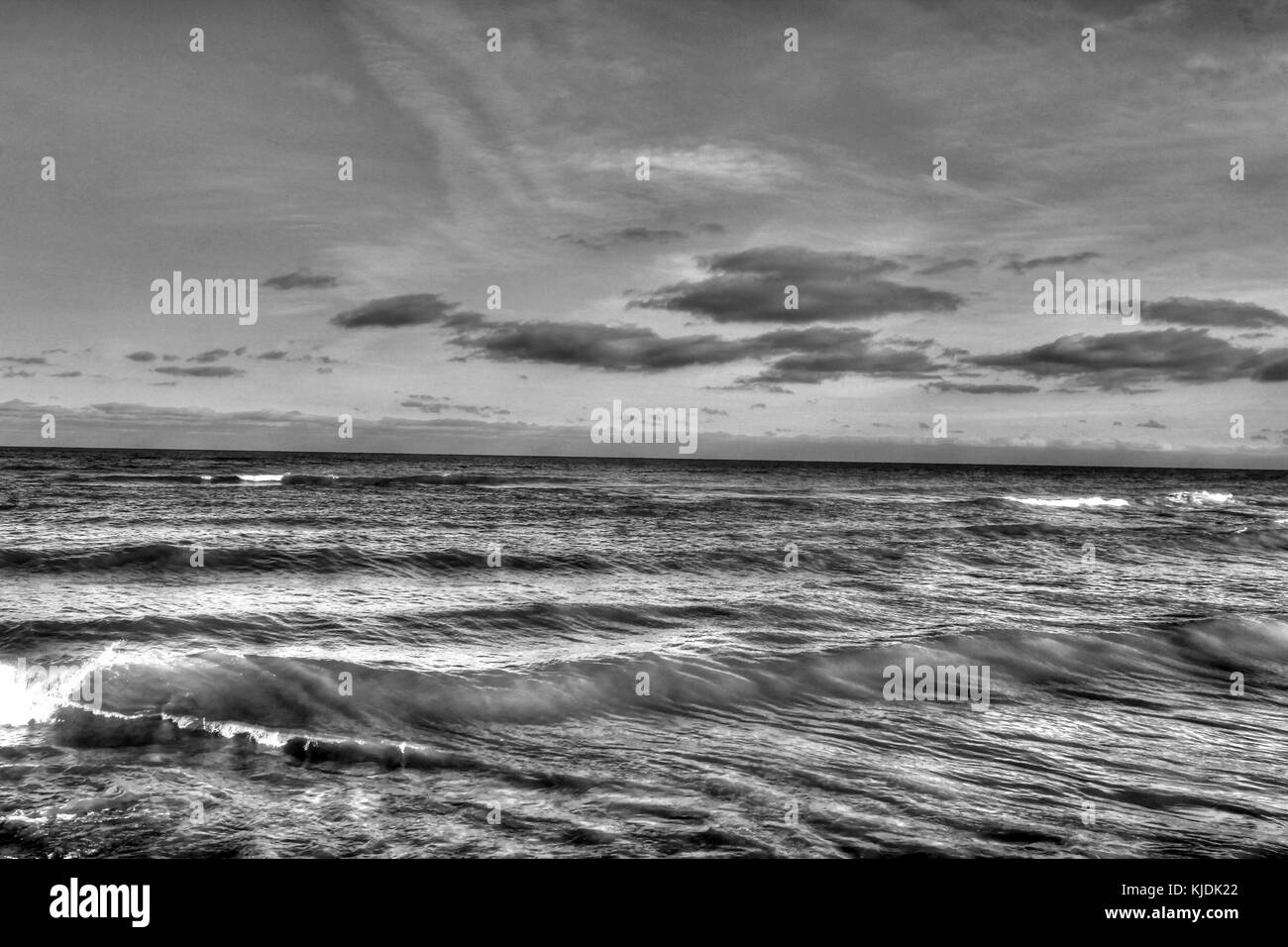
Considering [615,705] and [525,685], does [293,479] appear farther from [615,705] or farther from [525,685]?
[615,705]

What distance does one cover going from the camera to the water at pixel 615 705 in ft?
21.9

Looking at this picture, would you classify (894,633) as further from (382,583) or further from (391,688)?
(382,583)

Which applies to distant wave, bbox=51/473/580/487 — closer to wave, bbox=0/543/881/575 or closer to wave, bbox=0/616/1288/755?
wave, bbox=0/543/881/575

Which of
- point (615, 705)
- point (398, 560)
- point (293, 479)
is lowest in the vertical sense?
point (615, 705)

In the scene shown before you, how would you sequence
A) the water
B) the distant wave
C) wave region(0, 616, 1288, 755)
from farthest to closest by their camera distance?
the distant wave, wave region(0, 616, 1288, 755), the water

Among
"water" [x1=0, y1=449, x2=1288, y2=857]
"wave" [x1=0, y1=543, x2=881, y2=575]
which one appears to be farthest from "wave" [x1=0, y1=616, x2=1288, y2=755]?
"wave" [x1=0, y1=543, x2=881, y2=575]

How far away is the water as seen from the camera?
668 centimetres

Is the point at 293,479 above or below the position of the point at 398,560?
above

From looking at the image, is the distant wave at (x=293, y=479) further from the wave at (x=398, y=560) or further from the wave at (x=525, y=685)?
the wave at (x=525, y=685)

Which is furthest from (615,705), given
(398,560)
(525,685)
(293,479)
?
(293,479)

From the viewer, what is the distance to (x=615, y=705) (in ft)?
34.3

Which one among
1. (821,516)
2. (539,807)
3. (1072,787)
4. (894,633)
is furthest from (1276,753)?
(821,516)

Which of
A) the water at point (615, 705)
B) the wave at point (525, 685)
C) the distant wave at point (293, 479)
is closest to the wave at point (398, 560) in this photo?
the water at point (615, 705)

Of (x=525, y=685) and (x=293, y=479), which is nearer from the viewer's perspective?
(x=525, y=685)
